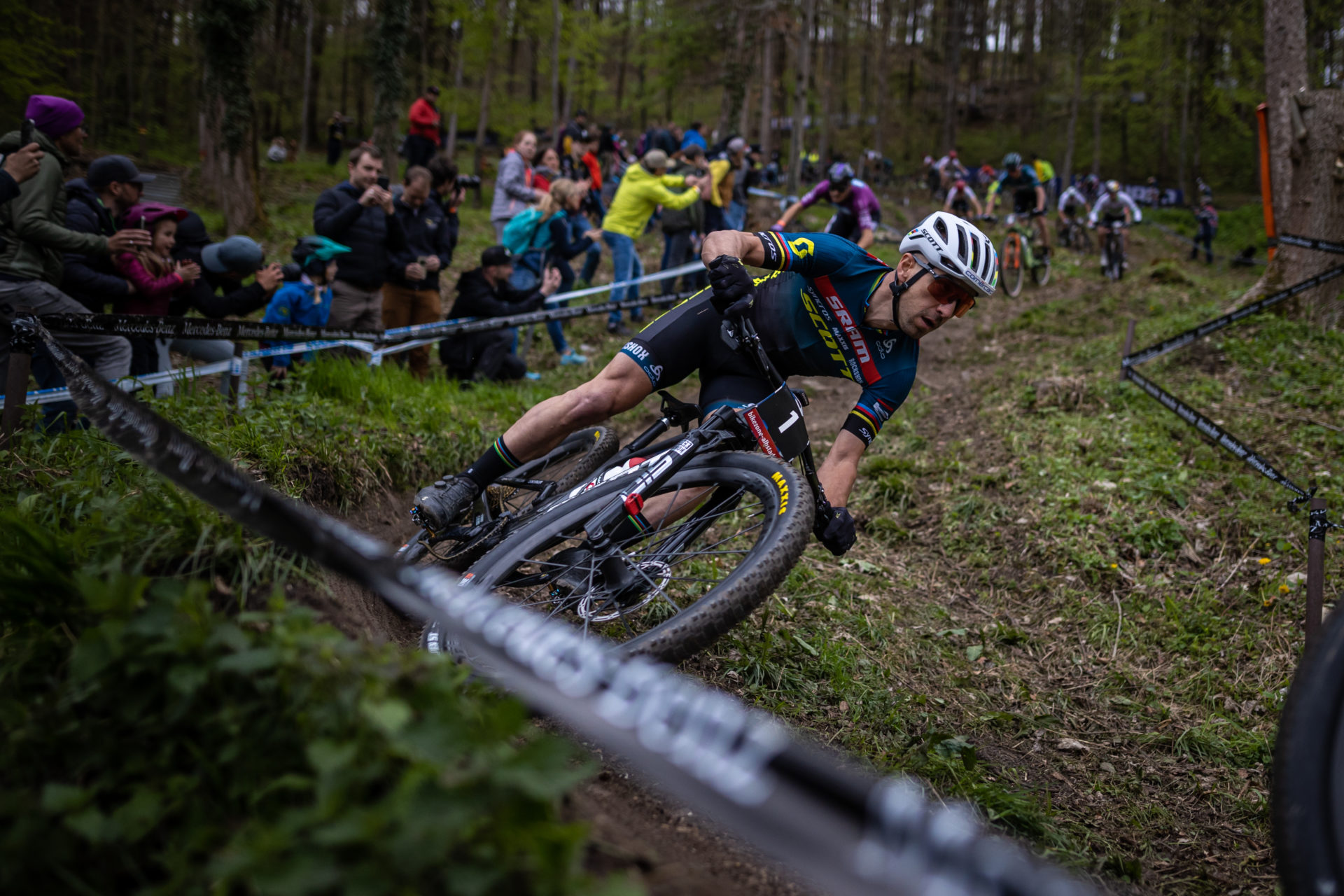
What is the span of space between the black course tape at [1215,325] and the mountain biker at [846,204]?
11.3ft

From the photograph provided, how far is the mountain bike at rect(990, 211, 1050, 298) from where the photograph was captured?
14.3m

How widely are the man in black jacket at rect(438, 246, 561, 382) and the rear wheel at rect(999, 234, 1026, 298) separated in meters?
9.40

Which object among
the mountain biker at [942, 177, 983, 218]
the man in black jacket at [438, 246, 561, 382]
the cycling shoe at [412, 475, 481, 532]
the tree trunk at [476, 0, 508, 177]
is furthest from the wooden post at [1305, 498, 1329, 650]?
the tree trunk at [476, 0, 508, 177]

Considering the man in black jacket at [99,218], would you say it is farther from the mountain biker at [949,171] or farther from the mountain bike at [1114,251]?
the mountain biker at [949,171]

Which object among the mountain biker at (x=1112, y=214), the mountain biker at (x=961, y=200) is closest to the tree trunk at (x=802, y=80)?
the mountain biker at (x=961, y=200)

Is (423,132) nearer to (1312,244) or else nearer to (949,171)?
(1312,244)

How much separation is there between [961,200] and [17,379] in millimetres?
17286

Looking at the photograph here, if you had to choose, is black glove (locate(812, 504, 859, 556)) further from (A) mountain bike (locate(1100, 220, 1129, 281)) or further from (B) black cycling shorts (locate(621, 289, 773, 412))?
(A) mountain bike (locate(1100, 220, 1129, 281))

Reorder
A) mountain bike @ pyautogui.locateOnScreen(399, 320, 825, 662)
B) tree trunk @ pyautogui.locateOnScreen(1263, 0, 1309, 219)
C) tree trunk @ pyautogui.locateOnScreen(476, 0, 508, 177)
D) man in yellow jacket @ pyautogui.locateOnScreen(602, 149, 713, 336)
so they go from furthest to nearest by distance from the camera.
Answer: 1. tree trunk @ pyautogui.locateOnScreen(476, 0, 508, 177)
2. man in yellow jacket @ pyautogui.locateOnScreen(602, 149, 713, 336)
3. tree trunk @ pyautogui.locateOnScreen(1263, 0, 1309, 219)
4. mountain bike @ pyautogui.locateOnScreen(399, 320, 825, 662)

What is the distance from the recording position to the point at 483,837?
134 cm

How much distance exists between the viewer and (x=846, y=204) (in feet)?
34.2

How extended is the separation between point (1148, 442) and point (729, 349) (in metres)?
4.82

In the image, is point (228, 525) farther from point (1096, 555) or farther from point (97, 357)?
point (1096, 555)

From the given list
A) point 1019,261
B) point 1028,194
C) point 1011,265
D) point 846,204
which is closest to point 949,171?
point 1028,194
